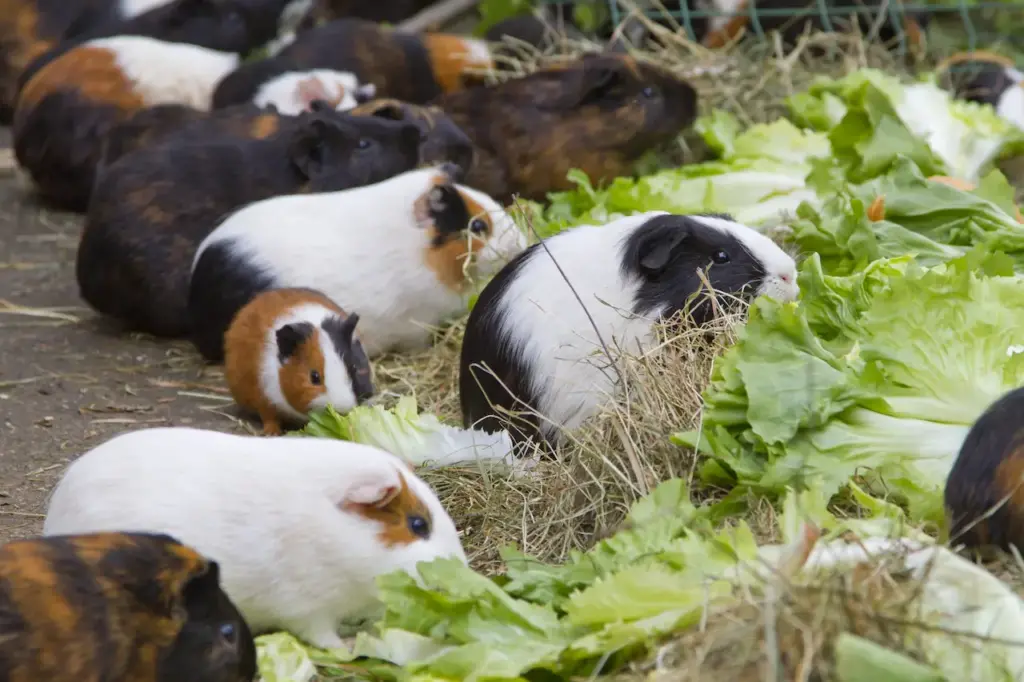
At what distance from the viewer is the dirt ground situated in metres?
3.28

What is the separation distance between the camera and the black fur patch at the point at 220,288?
12.8 feet

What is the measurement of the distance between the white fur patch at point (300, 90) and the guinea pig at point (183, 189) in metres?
0.77

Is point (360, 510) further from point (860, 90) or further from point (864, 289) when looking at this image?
point (860, 90)

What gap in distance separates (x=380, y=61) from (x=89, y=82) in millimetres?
1280

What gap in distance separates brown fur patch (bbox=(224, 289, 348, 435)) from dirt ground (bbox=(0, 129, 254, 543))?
0.10m

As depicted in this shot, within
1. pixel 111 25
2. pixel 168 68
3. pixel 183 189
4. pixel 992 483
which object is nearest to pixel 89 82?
pixel 168 68

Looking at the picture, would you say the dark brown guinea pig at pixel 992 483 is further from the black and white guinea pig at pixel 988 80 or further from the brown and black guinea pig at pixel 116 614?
the black and white guinea pig at pixel 988 80

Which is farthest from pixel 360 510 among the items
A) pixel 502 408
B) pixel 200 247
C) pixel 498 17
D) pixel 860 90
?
pixel 498 17

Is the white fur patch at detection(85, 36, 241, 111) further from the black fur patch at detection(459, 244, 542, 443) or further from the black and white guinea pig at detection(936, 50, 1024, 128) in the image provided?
the black and white guinea pig at detection(936, 50, 1024, 128)

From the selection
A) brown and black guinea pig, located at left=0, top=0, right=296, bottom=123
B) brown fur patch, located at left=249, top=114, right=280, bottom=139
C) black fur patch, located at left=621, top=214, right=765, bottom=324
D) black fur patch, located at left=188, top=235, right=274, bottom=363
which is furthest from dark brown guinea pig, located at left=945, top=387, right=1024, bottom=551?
brown and black guinea pig, located at left=0, top=0, right=296, bottom=123

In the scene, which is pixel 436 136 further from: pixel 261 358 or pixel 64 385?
pixel 64 385

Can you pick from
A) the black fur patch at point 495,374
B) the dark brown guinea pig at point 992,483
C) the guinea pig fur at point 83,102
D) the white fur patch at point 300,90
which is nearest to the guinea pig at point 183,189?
the white fur patch at point 300,90

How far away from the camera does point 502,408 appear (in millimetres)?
3027

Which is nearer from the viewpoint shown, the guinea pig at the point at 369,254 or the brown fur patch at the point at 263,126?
the guinea pig at the point at 369,254
